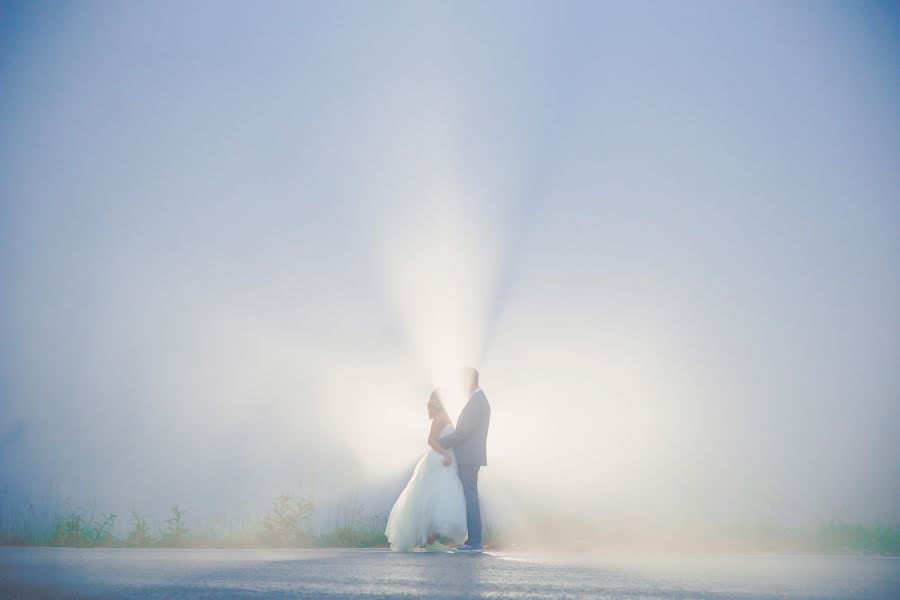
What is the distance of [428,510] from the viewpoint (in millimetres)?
12367

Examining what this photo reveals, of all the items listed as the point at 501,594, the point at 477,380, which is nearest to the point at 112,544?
the point at 477,380

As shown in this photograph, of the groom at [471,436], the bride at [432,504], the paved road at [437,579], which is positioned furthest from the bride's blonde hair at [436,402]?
the paved road at [437,579]

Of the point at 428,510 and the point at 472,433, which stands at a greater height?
the point at 472,433

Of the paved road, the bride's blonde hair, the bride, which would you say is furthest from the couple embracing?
the paved road

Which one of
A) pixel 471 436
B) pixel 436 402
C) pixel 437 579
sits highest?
pixel 436 402

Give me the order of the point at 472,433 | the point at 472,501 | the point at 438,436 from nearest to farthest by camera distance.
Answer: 1. the point at 472,501
2. the point at 472,433
3. the point at 438,436

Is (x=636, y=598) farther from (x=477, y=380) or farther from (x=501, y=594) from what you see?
(x=477, y=380)

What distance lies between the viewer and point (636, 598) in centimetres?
511

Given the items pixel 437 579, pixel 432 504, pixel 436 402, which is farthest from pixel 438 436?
pixel 437 579

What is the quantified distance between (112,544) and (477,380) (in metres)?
7.06

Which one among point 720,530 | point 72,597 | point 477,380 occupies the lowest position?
point 72,597

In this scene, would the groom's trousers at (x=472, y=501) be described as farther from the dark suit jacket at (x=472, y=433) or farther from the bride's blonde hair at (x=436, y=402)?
the bride's blonde hair at (x=436, y=402)

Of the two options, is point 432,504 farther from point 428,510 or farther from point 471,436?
point 471,436

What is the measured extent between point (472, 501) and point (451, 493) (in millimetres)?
441
